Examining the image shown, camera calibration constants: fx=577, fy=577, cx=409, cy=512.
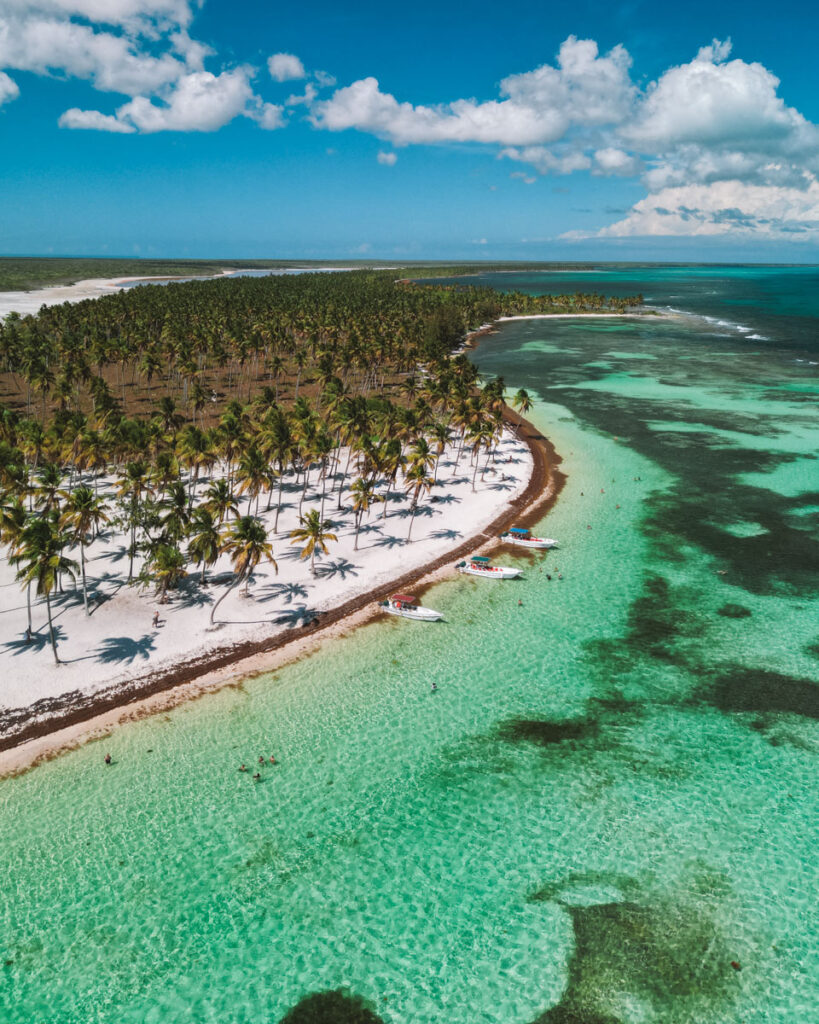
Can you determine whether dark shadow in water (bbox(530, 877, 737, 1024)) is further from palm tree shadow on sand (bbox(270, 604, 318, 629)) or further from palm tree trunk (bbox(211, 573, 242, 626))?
palm tree trunk (bbox(211, 573, 242, 626))

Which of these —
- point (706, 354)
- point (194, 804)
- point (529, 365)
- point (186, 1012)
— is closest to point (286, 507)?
point (194, 804)

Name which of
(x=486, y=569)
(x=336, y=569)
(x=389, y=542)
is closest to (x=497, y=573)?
(x=486, y=569)

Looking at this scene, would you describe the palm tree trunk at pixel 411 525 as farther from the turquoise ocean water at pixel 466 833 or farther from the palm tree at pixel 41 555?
the palm tree at pixel 41 555

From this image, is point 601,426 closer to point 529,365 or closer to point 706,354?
point 529,365

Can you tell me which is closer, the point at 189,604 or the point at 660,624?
the point at 660,624

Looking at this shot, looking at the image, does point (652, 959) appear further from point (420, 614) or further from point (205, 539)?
point (205, 539)

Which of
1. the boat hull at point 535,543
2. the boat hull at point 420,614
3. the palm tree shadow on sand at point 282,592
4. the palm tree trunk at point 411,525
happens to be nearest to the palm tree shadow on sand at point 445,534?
the palm tree trunk at point 411,525
